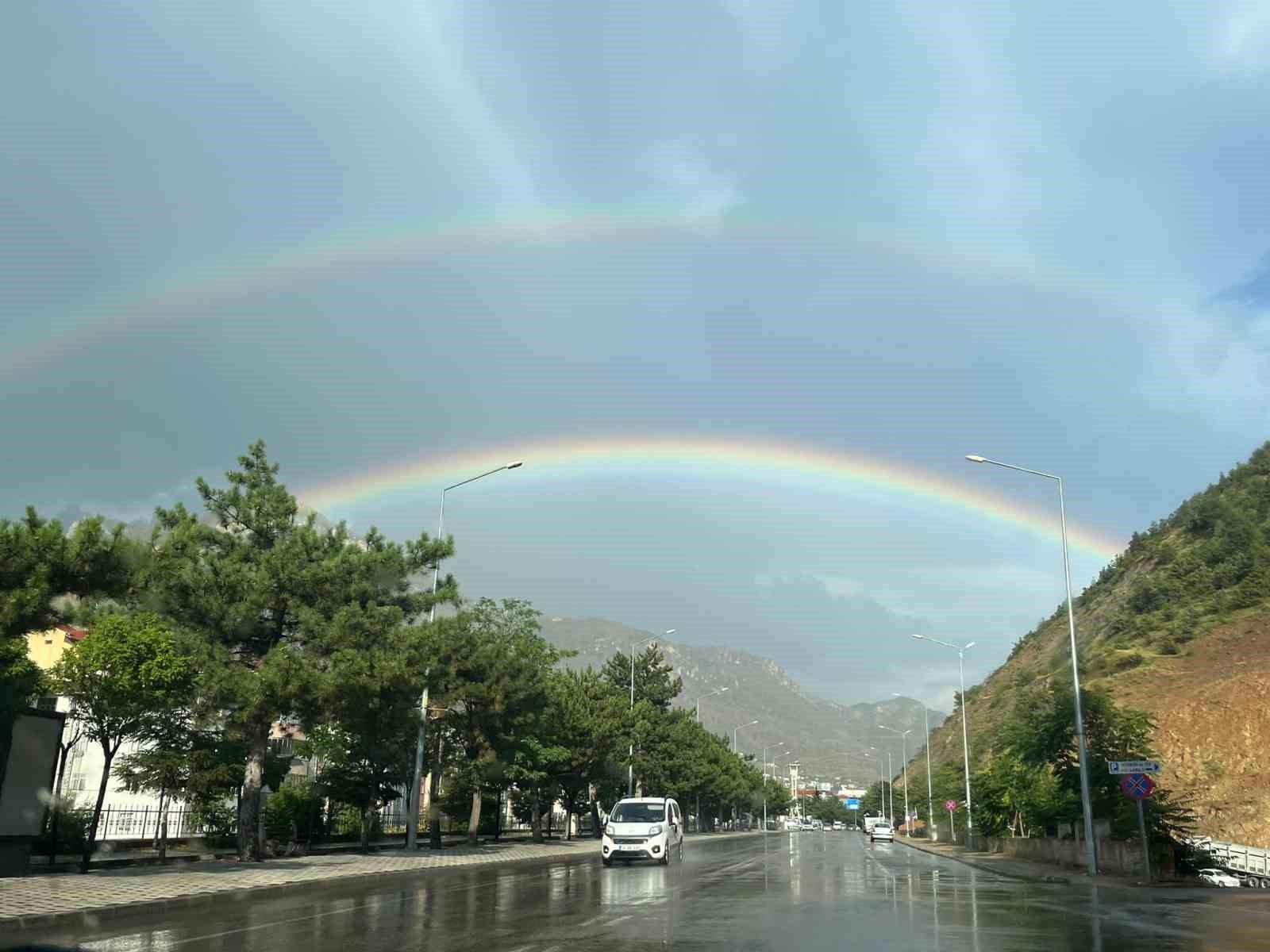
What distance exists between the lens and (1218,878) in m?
32.9

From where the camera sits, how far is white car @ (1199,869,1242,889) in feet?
93.2

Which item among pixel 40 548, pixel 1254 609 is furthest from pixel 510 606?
pixel 1254 609

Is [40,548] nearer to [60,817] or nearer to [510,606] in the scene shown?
[60,817]

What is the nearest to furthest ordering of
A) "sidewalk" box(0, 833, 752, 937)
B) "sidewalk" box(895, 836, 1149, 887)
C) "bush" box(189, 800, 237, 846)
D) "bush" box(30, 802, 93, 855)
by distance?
"sidewalk" box(0, 833, 752, 937) < "sidewalk" box(895, 836, 1149, 887) < "bush" box(30, 802, 93, 855) < "bush" box(189, 800, 237, 846)

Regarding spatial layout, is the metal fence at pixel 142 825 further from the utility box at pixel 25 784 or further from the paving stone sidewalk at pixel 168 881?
the utility box at pixel 25 784

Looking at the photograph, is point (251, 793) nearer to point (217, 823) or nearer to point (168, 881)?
point (168, 881)

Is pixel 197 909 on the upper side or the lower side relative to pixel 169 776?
lower

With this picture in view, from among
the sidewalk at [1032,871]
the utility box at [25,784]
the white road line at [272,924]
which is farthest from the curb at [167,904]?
the sidewalk at [1032,871]

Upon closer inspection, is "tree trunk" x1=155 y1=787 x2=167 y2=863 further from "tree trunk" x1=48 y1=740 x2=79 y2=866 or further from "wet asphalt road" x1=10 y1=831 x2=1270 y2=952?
"wet asphalt road" x1=10 y1=831 x2=1270 y2=952

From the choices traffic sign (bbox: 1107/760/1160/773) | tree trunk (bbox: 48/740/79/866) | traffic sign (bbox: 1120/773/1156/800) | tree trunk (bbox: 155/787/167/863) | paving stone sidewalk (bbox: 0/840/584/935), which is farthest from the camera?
tree trunk (bbox: 155/787/167/863)

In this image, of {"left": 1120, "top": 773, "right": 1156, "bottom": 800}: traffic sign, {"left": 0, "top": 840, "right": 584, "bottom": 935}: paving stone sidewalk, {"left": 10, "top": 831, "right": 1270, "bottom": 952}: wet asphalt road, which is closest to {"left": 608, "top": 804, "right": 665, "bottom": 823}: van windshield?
{"left": 0, "top": 840, "right": 584, "bottom": 935}: paving stone sidewalk

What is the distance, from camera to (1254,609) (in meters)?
80.7

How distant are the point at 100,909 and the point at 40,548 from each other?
26.6 ft

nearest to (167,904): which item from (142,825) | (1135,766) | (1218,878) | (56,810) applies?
(56,810)
